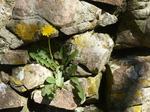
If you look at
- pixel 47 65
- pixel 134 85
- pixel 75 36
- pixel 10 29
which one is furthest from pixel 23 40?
pixel 134 85

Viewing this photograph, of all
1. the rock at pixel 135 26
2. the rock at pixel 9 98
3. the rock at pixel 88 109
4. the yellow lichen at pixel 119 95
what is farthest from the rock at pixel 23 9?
the yellow lichen at pixel 119 95

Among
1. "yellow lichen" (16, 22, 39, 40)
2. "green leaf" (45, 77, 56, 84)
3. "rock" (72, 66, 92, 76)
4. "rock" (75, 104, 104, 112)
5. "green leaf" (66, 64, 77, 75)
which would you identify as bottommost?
"rock" (75, 104, 104, 112)

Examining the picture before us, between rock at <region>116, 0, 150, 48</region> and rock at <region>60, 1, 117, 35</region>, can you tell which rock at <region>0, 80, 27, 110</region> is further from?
rock at <region>116, 0, 150, 48</region>

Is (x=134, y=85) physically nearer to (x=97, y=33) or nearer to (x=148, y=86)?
(x=148, y=86)

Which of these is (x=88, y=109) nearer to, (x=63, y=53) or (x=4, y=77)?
(x=63, y=53)

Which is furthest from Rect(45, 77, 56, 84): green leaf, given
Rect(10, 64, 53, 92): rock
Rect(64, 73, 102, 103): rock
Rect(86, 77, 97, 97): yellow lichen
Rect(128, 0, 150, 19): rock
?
Rect(128, 0, 150, 19): rock

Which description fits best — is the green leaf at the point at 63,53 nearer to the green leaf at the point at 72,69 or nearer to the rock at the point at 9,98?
the green leaf at the point at 72,69
